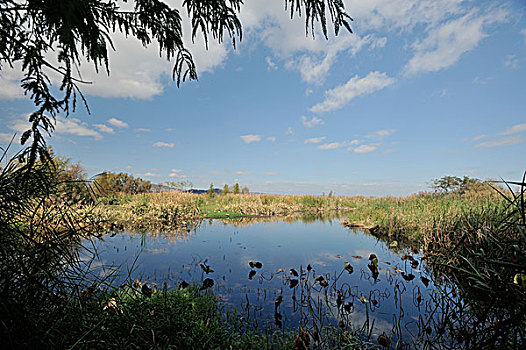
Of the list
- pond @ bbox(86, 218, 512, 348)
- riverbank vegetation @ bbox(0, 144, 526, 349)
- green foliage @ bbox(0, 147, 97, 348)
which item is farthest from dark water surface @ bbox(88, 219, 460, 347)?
green foliage @ bbox(0, 147, 97, 348)

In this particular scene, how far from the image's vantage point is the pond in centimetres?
276

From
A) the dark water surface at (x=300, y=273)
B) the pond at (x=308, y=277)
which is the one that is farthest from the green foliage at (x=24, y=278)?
the pond at (x=308, y=277)

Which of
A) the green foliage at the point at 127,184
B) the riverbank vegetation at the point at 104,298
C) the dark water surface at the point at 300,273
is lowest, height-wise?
the dark water surface at the point at 300,273

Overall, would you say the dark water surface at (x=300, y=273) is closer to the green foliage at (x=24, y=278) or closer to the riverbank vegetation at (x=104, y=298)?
the riverbank vegetation at (x=104, y=298)

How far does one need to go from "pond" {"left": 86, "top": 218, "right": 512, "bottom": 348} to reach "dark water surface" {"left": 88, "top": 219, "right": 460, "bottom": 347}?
14mm

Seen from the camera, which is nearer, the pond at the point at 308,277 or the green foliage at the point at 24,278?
the green foliage at the point at 24,278

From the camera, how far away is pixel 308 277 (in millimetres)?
4008

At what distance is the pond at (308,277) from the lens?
2.76 metres

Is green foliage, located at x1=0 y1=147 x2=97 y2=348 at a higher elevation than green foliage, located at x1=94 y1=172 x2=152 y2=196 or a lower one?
lower

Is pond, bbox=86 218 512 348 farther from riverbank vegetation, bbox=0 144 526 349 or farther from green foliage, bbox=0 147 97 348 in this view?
green foliage, bbox=0 147 97 348

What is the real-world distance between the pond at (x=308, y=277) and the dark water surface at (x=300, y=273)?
1 centimetres

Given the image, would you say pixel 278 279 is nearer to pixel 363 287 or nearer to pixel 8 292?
pixel 363 287

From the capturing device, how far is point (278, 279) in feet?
13.9

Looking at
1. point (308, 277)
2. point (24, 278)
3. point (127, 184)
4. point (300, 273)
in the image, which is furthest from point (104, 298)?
point (127, 184)
